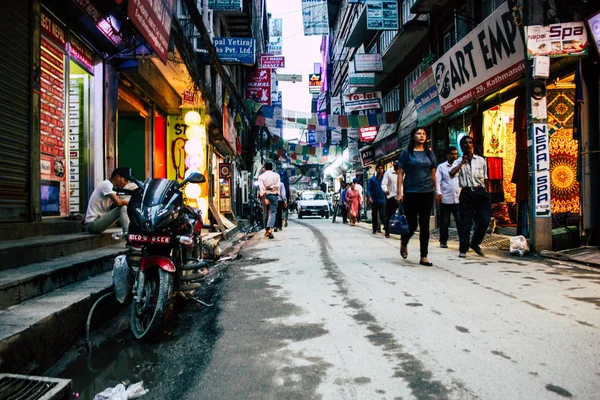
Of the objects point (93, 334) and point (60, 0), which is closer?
point (93, 334)

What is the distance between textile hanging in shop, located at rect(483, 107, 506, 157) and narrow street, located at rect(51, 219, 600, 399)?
22.9 feet

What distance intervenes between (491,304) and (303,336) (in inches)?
75.0

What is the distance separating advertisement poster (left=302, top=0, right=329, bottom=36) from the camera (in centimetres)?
2472

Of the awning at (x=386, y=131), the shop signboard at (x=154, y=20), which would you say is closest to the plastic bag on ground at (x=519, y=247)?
the shop signboard at (x=154, y=20)

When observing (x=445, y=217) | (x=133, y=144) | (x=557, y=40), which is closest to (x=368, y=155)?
(x=133, y=144)

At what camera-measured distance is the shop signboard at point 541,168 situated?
787cm

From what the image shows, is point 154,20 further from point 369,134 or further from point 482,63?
point 369,134

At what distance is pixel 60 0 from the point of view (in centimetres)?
656

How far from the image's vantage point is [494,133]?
11812 mm

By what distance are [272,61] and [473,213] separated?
19.6 metres

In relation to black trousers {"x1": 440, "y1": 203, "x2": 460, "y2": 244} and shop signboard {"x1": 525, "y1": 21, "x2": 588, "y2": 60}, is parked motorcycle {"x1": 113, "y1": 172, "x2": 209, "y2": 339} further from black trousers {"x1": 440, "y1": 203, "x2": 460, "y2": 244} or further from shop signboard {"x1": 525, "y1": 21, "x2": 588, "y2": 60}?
shop signboard {"x1": 525, "y1": 21, "x2": 588, "y2": 60}

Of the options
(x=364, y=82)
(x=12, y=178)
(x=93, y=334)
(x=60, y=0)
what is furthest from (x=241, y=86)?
(x=93, y=334)

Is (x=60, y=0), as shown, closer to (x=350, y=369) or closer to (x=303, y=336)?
(x=303, y=336)

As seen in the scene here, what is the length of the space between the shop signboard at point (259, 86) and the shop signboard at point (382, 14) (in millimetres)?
10969
